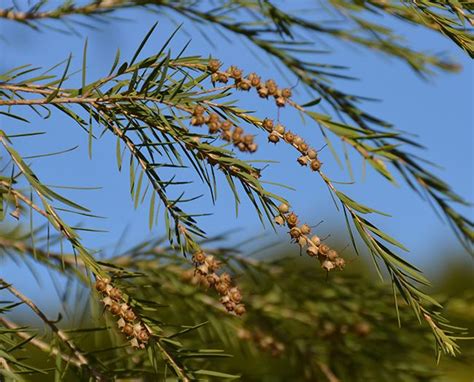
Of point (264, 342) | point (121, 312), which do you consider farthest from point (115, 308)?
point (264, 342)

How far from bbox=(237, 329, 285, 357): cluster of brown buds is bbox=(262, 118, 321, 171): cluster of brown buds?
458 mm

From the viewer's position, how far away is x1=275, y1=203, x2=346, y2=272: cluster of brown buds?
20.0 inches

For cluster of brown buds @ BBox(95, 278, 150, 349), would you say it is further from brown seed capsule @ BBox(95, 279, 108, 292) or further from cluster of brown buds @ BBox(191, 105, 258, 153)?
cluster of brown buds @ BBox(191, 105, 258, 153)

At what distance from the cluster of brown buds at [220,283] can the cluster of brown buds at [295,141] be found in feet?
0.33

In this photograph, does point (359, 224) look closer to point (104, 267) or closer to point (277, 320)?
point (104, 267)

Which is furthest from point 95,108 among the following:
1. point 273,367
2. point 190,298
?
point 273,367

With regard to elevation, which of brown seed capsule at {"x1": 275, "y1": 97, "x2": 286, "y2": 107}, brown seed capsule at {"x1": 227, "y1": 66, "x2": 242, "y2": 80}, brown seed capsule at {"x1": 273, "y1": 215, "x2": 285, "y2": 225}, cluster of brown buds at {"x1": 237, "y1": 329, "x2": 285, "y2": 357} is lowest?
cluster of brown buds at {"x1": 237, "y1": 329, "x2": 285, "y2": 357}

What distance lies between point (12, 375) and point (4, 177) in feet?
0.52

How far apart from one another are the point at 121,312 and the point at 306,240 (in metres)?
0.14

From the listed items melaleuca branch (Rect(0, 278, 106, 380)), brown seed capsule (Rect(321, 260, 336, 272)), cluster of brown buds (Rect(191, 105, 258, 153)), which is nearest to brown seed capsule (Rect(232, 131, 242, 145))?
cluster of brown buds (Rect(191, 105, 258, 153))

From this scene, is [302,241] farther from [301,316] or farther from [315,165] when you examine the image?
[301,316]

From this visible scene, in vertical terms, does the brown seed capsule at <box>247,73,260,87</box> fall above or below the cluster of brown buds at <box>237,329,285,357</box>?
above

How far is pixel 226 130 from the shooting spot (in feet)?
1.70

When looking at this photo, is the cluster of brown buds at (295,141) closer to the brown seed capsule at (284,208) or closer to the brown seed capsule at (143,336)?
the brown seed capsule at (284,208)
